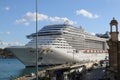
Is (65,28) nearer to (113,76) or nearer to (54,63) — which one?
(54,63)

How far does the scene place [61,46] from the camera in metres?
89.8

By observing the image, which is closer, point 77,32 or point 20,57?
point 20,57

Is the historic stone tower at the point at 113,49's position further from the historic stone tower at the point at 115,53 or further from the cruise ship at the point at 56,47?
the cruise ship at the point at 56,47

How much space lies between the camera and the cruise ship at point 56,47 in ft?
285

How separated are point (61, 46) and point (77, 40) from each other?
11430 millimetres

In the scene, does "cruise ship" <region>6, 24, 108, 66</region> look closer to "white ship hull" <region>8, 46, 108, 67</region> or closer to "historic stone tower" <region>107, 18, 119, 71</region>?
"white ship hull" <region>8, 46, 108, 67</region>

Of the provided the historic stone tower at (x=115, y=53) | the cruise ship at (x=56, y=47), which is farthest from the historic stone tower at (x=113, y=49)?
the cruise ship at (x=56, y=47)

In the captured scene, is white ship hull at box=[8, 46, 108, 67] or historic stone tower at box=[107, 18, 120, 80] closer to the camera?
historic stone tower at box=[107, 18, 120, 80]

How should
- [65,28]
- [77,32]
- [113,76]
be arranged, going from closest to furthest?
[113,76], [65,28], [77,32]

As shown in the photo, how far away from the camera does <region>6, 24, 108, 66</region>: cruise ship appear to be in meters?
86.9

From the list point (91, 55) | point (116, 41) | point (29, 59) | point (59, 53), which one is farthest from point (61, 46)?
point (116, 41)

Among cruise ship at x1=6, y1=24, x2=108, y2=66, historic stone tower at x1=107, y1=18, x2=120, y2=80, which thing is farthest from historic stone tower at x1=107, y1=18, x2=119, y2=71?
cruise ship at x1=6, y1=24, x2=108, y2=66

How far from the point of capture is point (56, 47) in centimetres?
8744

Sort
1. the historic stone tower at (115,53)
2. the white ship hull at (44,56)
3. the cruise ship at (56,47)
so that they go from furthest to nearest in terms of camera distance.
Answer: the white ship hull at (44,56)
the cruise ship at (56,47)
the historic stone tower at (115,53)
